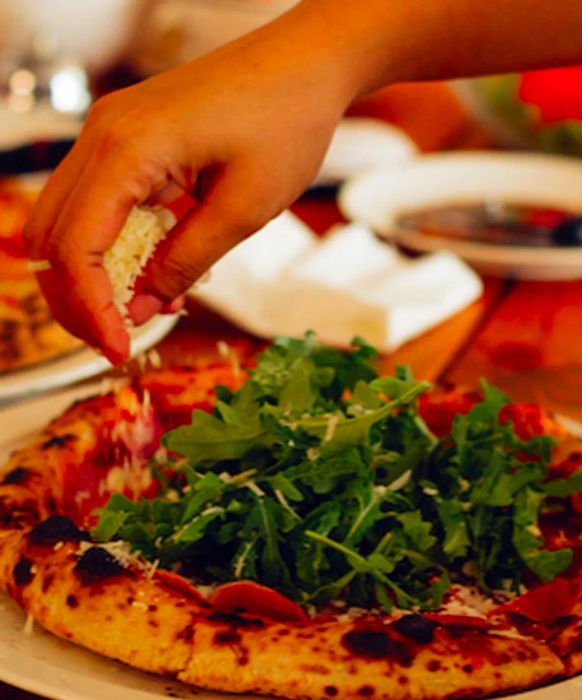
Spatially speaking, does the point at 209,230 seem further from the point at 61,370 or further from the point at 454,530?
the point at 61,370

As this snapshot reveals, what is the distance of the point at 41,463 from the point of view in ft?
3.92

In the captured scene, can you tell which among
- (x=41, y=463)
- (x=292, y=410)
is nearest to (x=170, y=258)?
(x=292, y=410)

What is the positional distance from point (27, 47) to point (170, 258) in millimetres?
2155

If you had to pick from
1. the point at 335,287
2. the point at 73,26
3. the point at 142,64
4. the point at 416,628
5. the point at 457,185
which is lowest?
the point at 457,185

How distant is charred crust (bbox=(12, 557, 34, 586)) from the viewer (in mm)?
998

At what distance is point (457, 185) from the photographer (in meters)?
2.63

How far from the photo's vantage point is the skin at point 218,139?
3.10 ft

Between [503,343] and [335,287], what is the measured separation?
0.28 meters

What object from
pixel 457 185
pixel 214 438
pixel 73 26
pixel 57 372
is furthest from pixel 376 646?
pixel 73 26

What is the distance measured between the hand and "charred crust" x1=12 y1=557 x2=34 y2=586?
7.3 inches

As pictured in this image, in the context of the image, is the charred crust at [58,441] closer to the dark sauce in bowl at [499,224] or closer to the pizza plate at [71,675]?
the pizza plate at [71,675]

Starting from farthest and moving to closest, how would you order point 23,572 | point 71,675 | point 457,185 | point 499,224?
point 457,185
point 499,224
point 23,572
point 71,675

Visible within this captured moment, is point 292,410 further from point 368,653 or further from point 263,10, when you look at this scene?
point 263,10

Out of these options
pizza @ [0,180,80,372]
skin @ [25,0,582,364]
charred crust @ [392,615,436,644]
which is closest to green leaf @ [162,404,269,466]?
skin @ [25,0,582,364]
